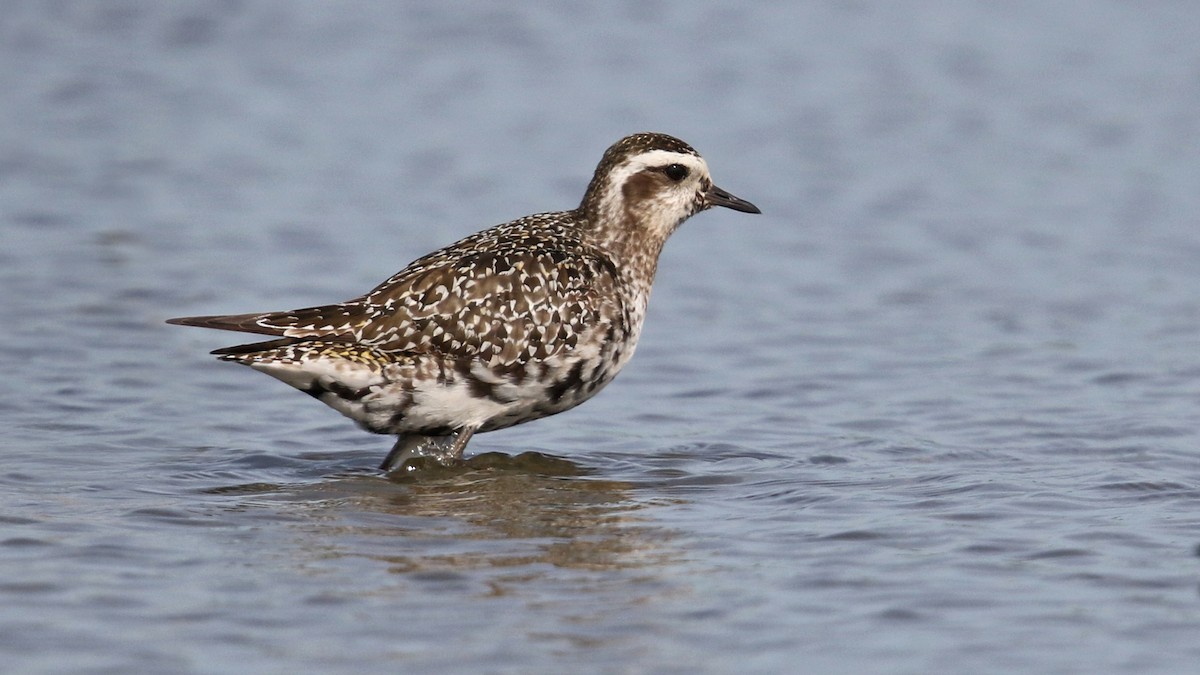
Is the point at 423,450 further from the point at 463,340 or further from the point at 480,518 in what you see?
the point at 480,518

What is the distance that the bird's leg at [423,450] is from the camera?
1120cm

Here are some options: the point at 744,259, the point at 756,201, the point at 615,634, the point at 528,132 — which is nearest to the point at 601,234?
the point at 615,634

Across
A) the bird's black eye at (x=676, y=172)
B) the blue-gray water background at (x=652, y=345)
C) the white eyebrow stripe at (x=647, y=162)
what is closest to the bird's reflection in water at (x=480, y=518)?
the blue-gray water background at (x=652, y=345)

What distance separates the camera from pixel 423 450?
443 inches

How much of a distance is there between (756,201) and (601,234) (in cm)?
682

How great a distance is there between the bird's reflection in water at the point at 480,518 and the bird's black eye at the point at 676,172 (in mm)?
2065

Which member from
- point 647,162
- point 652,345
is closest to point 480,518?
point 647,162

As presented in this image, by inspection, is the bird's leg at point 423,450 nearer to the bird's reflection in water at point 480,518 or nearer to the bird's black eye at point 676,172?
the bird's reflection in water at point 480,518

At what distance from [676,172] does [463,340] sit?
219 cm

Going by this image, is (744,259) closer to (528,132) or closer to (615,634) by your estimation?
(528,132)

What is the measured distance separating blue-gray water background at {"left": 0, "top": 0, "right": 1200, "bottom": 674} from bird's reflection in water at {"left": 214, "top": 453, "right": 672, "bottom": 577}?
41mm

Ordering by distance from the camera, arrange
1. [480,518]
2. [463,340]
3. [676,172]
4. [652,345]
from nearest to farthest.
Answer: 1. [480,518]
2. [463,340]
3. [676,172]
4. [652,345]

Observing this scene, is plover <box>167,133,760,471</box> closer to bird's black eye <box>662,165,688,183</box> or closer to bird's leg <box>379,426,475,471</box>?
bird's leg <box>379,426,475,471</box>

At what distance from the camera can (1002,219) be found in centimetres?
1812
